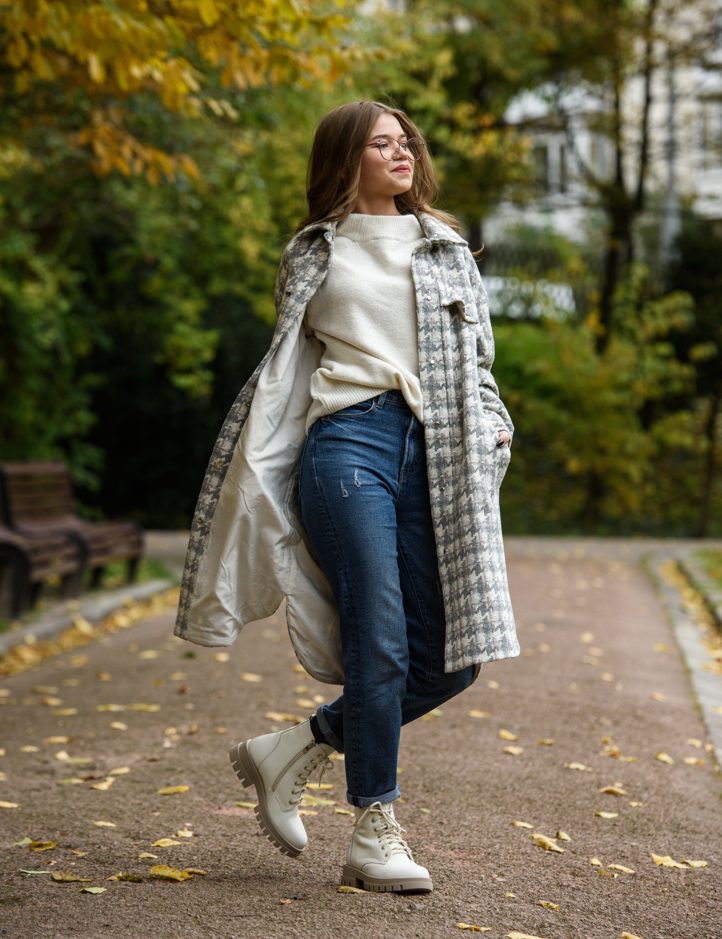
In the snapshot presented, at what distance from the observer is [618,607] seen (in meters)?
10.0

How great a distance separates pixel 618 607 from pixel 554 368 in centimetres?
757

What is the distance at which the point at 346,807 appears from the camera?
4.36m

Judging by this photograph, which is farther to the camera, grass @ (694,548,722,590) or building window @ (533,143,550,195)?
building window @ (533,143,550,195)

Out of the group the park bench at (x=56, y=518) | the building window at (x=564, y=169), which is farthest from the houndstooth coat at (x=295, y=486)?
the building window at (x=564, y=169)

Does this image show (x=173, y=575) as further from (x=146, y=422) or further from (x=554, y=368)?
(x=554, y=368)

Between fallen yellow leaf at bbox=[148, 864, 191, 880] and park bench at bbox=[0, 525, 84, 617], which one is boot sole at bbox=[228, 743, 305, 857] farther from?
park bench at bbox=[0, 525, 84, 617]

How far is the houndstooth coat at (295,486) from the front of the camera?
3400 millimetres

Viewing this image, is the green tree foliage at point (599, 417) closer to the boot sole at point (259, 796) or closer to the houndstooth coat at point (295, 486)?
the houndstooth coat at point (295, 486)

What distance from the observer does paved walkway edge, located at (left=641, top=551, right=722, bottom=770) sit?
5863mm

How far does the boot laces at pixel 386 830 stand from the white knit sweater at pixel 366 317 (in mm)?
1023

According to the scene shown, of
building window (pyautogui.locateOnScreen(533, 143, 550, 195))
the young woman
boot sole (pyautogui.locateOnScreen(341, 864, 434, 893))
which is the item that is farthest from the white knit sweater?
building window (pyautogui.locateOnScreen(533, 143, 550, 195))

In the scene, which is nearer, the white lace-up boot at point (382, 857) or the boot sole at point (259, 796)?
the white lace-up boot at point (382, 857)

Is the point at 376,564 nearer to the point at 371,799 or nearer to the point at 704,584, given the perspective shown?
the point at 371,799

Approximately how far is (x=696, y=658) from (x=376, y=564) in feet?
15.6
